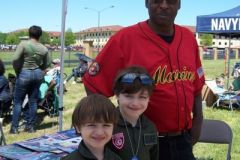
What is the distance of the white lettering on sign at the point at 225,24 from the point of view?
10930 mm

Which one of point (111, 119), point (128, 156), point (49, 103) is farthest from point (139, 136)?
point (49, 103)

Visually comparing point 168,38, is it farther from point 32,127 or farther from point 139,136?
point 32,127

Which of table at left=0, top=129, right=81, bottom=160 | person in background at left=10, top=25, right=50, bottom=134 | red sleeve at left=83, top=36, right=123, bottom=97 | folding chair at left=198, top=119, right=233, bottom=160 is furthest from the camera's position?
person in background at left=10, top=25, right=50, bottom=134

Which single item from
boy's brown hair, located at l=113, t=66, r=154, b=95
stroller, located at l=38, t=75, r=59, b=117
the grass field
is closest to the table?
boy's brown hair, located at l=113, t=66, r=154, b=95

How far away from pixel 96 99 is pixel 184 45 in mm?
787

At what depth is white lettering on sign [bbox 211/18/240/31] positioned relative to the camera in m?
10.9

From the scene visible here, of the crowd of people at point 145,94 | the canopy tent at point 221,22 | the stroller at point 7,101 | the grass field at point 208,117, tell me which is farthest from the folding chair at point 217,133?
the canopy tent at point 221,22

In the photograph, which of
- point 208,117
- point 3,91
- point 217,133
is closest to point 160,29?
point 217,133

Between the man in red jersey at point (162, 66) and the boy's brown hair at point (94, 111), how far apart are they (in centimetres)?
35

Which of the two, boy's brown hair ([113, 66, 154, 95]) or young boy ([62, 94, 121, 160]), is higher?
boy's brown hair ([113, 66, 154, 95])

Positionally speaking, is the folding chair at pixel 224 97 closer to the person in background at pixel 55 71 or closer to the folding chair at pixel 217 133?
the person in background at pixel 55 71

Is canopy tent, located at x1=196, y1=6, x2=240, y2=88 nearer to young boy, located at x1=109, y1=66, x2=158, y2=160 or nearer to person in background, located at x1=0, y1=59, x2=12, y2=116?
person in background, located at x1=0, y1=59, x2=12, y2=116

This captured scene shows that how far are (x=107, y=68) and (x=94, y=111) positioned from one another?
1.52ft

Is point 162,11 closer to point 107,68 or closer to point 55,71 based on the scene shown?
point 107,68
